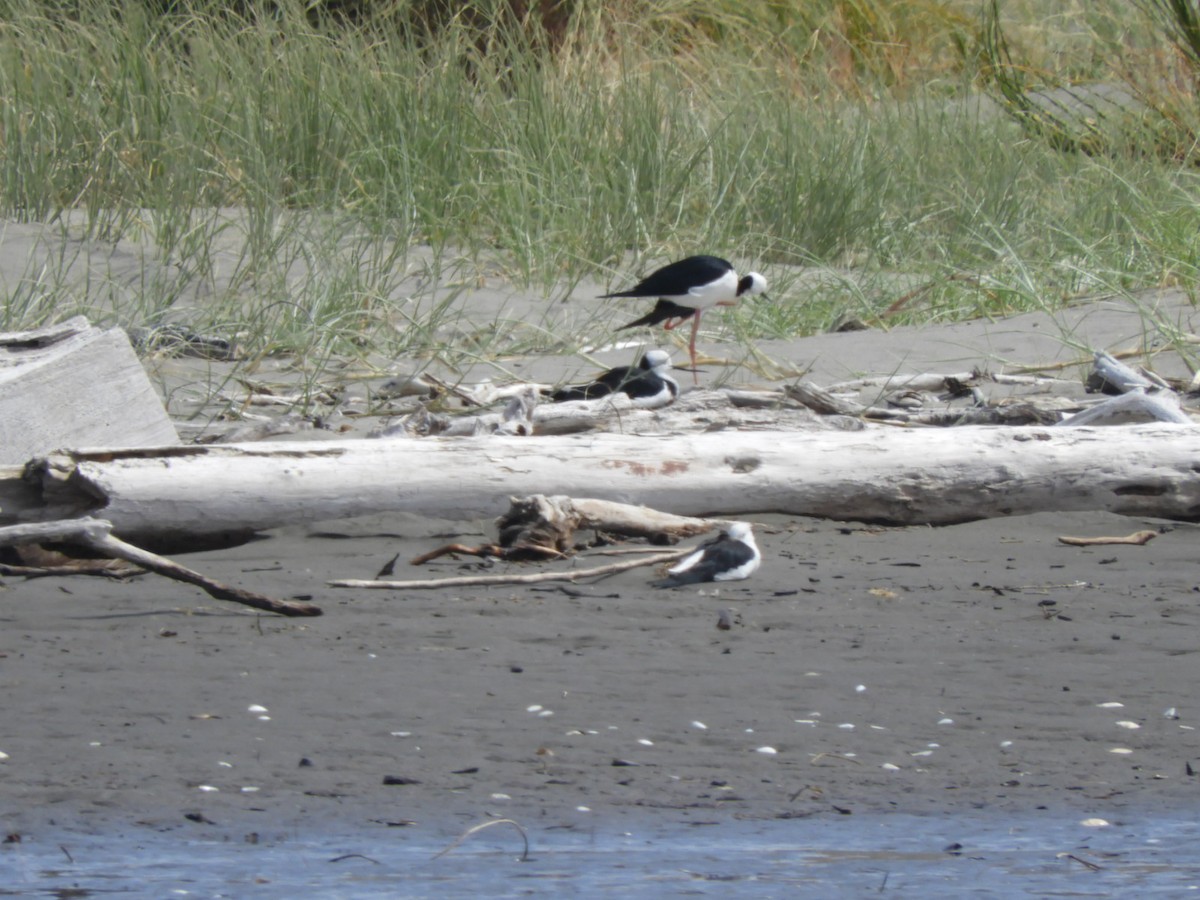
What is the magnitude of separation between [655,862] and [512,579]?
4.80 ft

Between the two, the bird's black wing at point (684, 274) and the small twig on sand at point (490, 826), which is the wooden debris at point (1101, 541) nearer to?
the small twig on sand at point (490, 826)

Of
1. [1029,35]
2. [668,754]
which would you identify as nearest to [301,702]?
[668,754]

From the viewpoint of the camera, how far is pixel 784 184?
9.43 meters

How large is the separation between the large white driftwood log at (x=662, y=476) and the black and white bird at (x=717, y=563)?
0.41 metres

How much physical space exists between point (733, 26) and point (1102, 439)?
970 centimetres

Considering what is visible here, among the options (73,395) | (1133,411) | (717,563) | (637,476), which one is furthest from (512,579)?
(1133,411)

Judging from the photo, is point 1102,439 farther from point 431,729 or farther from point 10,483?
point 10,483

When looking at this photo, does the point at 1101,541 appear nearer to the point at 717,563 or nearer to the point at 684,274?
the point at 717,563

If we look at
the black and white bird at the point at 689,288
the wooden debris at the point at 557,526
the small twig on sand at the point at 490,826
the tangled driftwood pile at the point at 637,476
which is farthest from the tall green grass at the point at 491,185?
the small twig on sand at the point at 490,826

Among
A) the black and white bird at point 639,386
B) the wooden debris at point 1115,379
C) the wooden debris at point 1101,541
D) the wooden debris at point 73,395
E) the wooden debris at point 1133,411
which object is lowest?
the wooden debris at point 1115,379

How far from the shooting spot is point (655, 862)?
7.56 feet

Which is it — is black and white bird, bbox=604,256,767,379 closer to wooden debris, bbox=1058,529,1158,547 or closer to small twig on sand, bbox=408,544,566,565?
wooden debris, bbox=1058,529,1158,547

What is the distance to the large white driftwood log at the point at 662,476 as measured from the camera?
3.93 m

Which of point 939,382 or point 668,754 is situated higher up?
point 668,754
